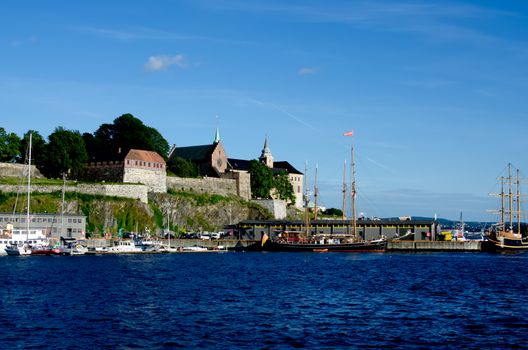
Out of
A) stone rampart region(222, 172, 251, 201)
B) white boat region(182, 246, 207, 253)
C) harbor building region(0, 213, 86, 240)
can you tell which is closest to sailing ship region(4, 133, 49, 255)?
harbor building region(0, 213, 86, 240)

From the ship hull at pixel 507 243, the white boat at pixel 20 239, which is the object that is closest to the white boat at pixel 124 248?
the white boat at pixel 20 239

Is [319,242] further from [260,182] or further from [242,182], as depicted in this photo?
[260,182]

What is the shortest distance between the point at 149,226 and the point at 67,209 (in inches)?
567

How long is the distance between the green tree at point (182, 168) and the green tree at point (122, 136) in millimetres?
5456

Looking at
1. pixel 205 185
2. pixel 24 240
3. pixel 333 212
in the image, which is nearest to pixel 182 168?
pixel 205 185

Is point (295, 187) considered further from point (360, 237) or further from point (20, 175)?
point (20, 175)

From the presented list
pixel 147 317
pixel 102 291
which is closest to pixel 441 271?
pixel 102 291

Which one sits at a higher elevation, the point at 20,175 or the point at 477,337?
the point at 20,175

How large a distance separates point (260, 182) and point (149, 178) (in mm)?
34887

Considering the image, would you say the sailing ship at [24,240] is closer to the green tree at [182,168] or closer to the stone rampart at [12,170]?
the stone rampart at [12,170]

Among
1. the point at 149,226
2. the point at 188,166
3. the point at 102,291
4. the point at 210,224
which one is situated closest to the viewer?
the point at 102,291

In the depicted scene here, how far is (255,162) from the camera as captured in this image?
554 ft

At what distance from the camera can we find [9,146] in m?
131

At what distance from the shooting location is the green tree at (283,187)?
169875mm
